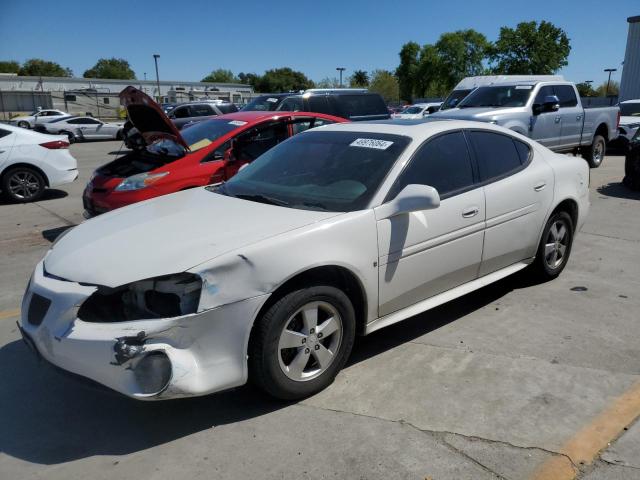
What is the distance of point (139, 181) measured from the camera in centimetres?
611

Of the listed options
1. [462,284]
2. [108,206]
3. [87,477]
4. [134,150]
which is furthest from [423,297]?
[134,150]

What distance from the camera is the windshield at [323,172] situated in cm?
347

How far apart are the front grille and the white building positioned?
112ft

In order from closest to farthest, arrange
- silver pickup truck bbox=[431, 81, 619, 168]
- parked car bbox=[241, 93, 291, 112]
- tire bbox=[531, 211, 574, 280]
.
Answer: tire bbox=[531, 211, 574, 280], silver pickup truck bbox=[431, 81, 619, 168], parked car bbox=[241, 93, 291, 112]

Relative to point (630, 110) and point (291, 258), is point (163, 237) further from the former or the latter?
point (630, 110)

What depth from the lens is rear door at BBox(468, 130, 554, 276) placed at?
13.5 ft

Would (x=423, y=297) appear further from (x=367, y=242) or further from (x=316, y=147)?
(x=316, y=147)

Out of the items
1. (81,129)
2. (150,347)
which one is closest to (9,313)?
(150,347)

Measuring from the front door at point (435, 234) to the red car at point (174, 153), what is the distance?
3207 millimetres

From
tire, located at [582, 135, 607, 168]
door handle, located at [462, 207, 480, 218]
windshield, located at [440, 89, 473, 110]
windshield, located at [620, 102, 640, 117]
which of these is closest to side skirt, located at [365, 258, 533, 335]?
door handle, located at [462, 207, 480, 218]

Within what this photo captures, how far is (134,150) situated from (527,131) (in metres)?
7.43

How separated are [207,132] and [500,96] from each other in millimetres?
6840

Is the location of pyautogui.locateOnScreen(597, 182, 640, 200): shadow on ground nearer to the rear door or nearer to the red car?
the rear door

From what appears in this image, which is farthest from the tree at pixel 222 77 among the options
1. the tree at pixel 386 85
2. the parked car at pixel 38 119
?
the parked car at pixel 38 119
